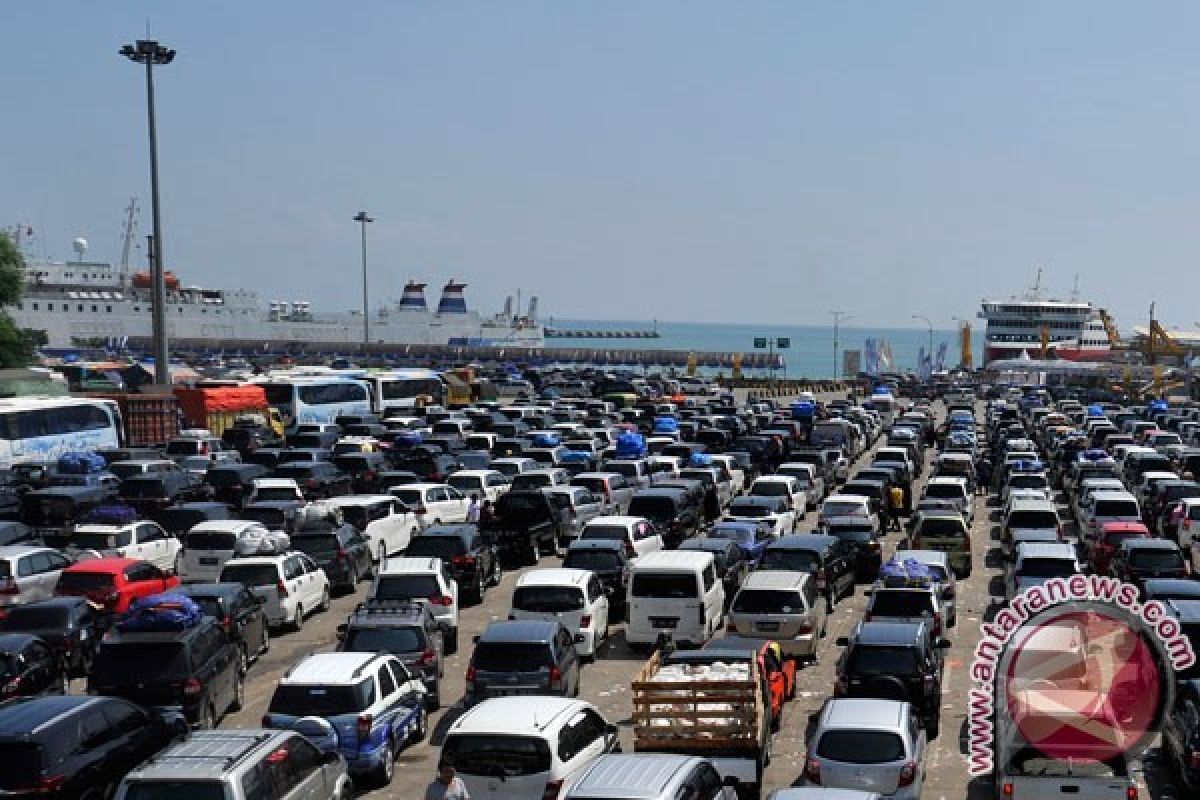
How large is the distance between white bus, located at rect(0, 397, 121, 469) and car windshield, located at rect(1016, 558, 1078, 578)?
31881mm

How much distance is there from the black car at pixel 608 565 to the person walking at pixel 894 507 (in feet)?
40.8

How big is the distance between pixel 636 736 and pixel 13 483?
28651 mm

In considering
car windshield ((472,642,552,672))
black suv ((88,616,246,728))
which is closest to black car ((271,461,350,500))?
black suv ((88,616,246,728))

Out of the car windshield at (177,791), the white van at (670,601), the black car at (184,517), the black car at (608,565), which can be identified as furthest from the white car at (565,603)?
the black car at (184,517)

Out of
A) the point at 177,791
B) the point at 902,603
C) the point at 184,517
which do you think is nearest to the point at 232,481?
the point at 184,517

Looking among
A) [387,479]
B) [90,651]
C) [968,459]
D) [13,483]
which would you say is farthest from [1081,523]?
[13,483]

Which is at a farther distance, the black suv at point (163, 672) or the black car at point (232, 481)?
the black car at point (232, 481)

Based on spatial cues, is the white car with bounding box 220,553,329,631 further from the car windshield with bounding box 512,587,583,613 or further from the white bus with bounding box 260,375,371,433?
the white bus with bounding box 260,375,371,433

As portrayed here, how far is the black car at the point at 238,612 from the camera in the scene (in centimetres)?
2073

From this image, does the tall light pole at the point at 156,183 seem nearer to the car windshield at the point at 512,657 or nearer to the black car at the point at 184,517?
the black car at the point at 184,517

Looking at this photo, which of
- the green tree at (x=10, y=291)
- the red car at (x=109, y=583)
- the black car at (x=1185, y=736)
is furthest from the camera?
the green tree at (x=10, y=291)

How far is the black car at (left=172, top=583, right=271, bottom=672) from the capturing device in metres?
20.7

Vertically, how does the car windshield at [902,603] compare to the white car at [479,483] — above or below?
above

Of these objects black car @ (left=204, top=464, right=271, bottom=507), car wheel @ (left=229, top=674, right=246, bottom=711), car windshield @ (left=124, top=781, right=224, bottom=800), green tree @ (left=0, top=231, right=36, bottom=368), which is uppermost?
green tree @ (left=0, top=231, right=36, bottom=368)
